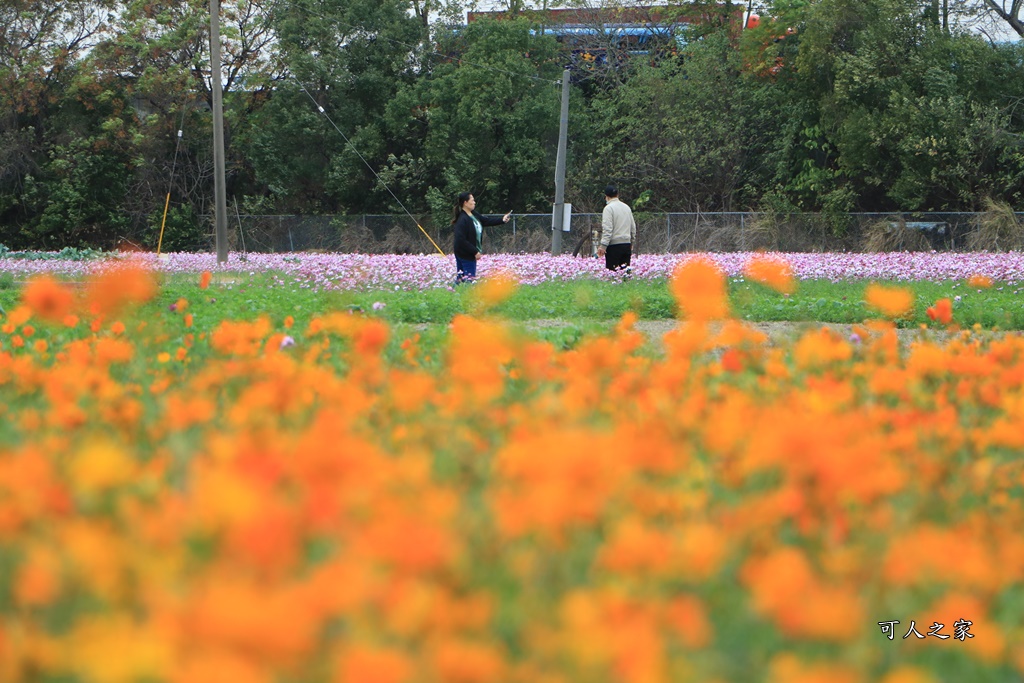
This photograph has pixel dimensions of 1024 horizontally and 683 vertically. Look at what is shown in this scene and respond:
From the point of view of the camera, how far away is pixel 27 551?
1.72m

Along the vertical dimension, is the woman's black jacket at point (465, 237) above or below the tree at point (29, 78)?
below

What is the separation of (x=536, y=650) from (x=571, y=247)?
94.6 feet

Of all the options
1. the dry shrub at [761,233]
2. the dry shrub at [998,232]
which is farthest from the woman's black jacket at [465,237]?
the dry shrub at [761,233]

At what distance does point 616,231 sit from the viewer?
48.9 feet

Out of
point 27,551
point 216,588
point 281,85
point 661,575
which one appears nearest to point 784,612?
point 661,575

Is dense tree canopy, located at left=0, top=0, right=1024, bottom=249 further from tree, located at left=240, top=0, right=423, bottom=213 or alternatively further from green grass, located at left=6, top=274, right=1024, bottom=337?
green grass, located at left=6, top=274, right=1024, bottom=337

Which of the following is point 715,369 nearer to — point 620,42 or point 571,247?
point 571,247

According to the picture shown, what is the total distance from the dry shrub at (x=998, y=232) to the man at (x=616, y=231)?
13.2 meters

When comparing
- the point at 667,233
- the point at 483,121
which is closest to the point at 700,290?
the point at 667,233

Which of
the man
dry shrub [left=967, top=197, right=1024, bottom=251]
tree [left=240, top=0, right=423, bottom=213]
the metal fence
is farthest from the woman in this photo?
tree [left=240, top=0, right=423, bottom=213]

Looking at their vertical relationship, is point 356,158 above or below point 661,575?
above

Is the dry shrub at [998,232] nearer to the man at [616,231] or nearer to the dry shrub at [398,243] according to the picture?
the man at [616,231]

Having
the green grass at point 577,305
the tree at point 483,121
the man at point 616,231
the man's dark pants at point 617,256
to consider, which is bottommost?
the green grass at point 577,305

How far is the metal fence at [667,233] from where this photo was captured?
27.0m
